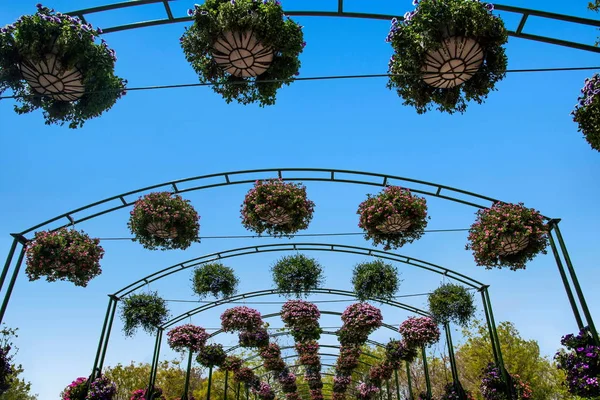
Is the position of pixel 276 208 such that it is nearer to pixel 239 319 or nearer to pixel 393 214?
pixel 393 214

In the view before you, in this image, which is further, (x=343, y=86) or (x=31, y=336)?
(x=31, y=336)

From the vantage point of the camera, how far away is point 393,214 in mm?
6883

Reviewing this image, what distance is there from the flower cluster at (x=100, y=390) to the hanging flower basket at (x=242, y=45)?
831cm

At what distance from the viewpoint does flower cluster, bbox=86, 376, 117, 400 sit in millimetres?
9773

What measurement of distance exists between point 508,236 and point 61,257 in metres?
7.28

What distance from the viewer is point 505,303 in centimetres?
2192

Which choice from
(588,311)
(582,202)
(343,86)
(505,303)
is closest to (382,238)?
(343,86)

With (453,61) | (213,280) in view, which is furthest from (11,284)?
(453,61)

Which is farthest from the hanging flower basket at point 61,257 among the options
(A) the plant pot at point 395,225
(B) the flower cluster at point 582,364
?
(B) the flower cluster at point 582,364

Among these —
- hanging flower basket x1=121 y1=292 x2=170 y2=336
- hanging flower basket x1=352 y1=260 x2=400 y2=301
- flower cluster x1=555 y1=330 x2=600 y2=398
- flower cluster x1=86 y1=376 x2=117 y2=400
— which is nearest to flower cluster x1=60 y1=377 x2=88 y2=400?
flower cluster x1=86 y1=376 x2=117 y2=400

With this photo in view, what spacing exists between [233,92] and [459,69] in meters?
2.15

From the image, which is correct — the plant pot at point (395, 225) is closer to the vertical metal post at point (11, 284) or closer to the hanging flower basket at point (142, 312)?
the vertical metal post at point (11, 284)

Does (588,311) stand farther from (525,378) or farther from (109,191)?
(525,378)

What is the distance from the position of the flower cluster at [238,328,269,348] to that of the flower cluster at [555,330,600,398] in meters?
9.51
